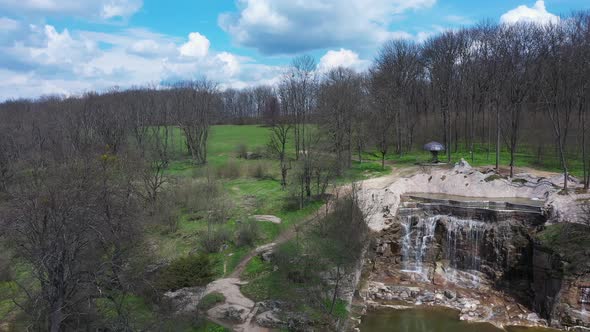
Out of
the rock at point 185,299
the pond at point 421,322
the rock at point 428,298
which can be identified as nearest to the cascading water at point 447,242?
the rock at point 428,298

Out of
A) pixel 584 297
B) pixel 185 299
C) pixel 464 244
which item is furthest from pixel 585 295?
pixel 185 299

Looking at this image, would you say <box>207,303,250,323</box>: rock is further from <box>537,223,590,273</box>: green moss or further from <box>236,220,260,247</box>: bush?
<box>537,223,590,273</box>: green moss

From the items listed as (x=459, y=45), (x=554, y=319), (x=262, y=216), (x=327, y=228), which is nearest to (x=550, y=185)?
(x=554, y=319)

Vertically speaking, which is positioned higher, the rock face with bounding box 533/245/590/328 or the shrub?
the shrub

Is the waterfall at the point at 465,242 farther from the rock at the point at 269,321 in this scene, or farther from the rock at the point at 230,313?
the rock at the point at 230,313

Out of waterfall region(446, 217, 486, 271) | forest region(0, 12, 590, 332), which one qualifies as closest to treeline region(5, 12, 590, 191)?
forest region(0, 12, 590, 332)

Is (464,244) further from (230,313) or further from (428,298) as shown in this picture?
(230,313)
